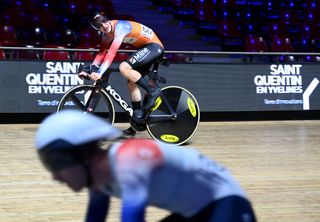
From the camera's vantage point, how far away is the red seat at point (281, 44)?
13.9m

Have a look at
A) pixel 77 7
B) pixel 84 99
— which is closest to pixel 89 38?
pixel 77 7

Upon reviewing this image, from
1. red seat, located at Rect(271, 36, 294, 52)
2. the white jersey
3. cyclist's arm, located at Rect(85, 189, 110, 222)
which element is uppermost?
the white jersey

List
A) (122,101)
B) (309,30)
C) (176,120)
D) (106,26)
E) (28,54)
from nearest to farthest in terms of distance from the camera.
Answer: (106,26) < (176,120) < (122,101) < (28,54) < (309,30)

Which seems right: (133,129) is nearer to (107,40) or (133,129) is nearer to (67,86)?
(107,40)

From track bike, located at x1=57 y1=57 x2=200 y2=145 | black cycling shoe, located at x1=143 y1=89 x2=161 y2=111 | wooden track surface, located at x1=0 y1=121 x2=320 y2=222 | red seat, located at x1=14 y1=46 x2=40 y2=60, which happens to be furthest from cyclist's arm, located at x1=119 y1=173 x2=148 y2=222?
red seat, located at x1=14 y1=46 x2=40 y2=60

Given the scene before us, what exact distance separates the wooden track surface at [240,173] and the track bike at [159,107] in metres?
0.34

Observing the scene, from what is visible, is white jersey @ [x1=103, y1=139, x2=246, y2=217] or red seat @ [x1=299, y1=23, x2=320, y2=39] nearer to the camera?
white jersey @ [x1=103, y1=139, x2=246, y2=217]

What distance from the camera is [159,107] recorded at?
7648 mm

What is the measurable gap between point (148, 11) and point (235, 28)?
219cm

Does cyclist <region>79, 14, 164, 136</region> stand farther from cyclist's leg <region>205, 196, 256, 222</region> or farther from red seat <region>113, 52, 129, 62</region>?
cyclist's leg <region>205, 196, 256, 222</region>

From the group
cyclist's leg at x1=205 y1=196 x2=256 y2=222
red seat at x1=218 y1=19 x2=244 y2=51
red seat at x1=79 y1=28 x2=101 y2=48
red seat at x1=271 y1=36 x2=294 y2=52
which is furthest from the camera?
red seat at x1=218 y1=19 x2=244 y2=51

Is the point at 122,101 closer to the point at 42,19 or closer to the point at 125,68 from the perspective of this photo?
the point at 125,68

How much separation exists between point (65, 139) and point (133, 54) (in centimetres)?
580

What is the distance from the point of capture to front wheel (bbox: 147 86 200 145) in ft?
25.2
